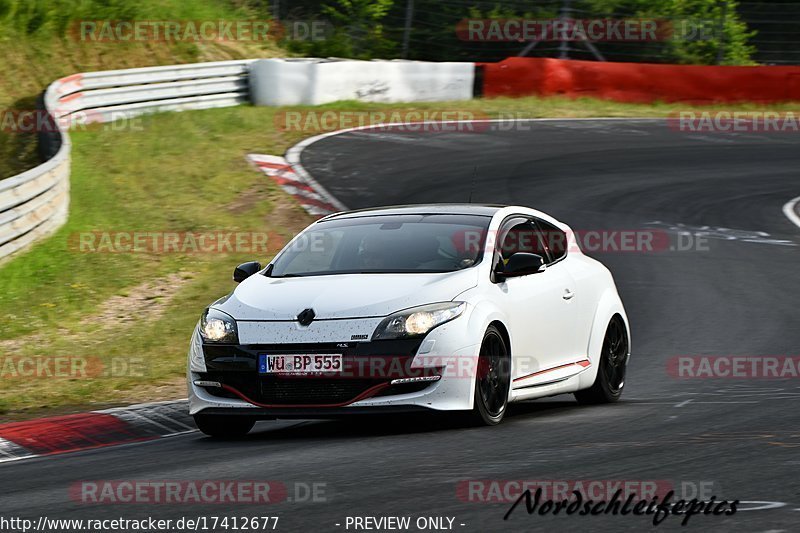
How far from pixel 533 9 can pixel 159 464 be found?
28.2 meters

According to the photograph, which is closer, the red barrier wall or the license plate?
the license plate

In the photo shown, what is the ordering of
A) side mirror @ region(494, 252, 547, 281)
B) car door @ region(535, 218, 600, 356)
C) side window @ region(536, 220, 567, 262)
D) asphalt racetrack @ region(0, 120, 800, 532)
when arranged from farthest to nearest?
1. side window @ region(536, 220, 567, 262)
2. car door @ region(535, 218, 600, 356)
3. side mirror @ region(494, 252, 547, 281)
4. asphalt racetrack @ region(0, 120, 800, 532)

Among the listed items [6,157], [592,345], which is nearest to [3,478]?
[592,345]

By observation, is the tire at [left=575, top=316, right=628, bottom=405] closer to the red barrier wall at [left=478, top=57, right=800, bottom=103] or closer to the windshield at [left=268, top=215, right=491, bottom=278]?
the windshield at [left=268, top=215, right=491, bottom=278]

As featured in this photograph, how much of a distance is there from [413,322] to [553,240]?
238 centimetres

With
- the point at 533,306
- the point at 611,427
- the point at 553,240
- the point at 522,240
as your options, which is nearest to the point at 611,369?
the point at 553,240

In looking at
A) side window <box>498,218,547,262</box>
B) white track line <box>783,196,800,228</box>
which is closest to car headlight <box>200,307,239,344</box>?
side window <box>498,218,547,262</box>

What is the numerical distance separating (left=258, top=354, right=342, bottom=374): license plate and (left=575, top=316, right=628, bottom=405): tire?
2701mm

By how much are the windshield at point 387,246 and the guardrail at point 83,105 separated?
6070mm

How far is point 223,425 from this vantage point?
8.49 metres

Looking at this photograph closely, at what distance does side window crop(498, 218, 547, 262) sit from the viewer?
30.3 ft

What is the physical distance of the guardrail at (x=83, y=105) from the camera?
14.7 meters

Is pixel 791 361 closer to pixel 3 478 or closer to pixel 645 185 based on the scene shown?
pixel 3 478

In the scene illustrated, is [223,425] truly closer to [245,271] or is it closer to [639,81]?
[245,271]
